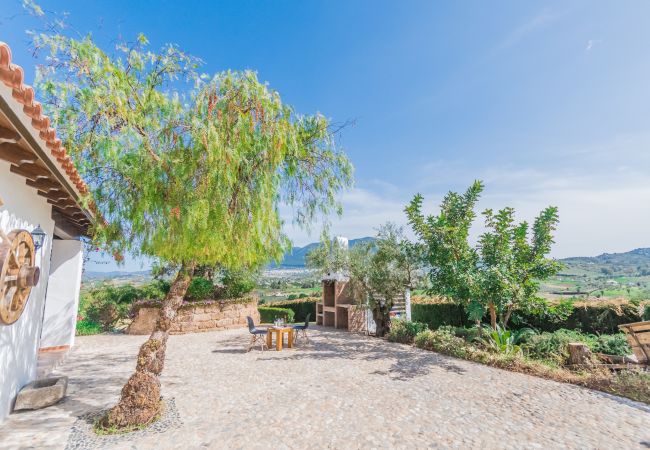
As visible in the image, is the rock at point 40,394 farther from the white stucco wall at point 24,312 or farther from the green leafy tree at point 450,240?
the green leafy tree at point 450,240

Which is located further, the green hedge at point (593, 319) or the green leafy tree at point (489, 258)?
the green hedge at point (593, 319)

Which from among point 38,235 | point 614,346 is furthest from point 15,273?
point 614,346

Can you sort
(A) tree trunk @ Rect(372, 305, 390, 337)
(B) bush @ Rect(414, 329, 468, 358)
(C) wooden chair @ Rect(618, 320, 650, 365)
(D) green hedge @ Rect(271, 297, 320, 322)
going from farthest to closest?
(D) green hedge @ Rect(271, 297, 320, 322)
(A) tree trunk @ Rect(372, 305, 390, 337)
(B) bush @ Rect(414, 329, 468, 358)
(C) wooden chair @ Rect(618, 320, 650, 365)

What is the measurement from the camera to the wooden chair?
7.03 metres

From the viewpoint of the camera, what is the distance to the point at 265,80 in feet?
18.6

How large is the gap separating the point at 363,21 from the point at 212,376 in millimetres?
10087

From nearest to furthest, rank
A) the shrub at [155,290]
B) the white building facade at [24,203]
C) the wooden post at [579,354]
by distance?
the white building facade at [24,203]
the wooden post at [579,354]
the shrub at [155,290]

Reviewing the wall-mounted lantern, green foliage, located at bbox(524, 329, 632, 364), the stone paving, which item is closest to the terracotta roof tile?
the wall-mounted lantern

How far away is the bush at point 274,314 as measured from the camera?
61.6 feet

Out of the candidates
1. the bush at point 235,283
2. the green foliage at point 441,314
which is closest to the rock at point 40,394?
the bush at point 235,283

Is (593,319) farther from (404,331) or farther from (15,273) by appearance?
(15,273)

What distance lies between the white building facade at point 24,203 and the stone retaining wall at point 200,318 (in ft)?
23.9

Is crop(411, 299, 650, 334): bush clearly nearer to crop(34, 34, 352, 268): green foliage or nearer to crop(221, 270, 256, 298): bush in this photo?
crop(34, 34, 352, 268): green foliage

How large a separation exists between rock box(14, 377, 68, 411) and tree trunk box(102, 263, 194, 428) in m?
1.36
